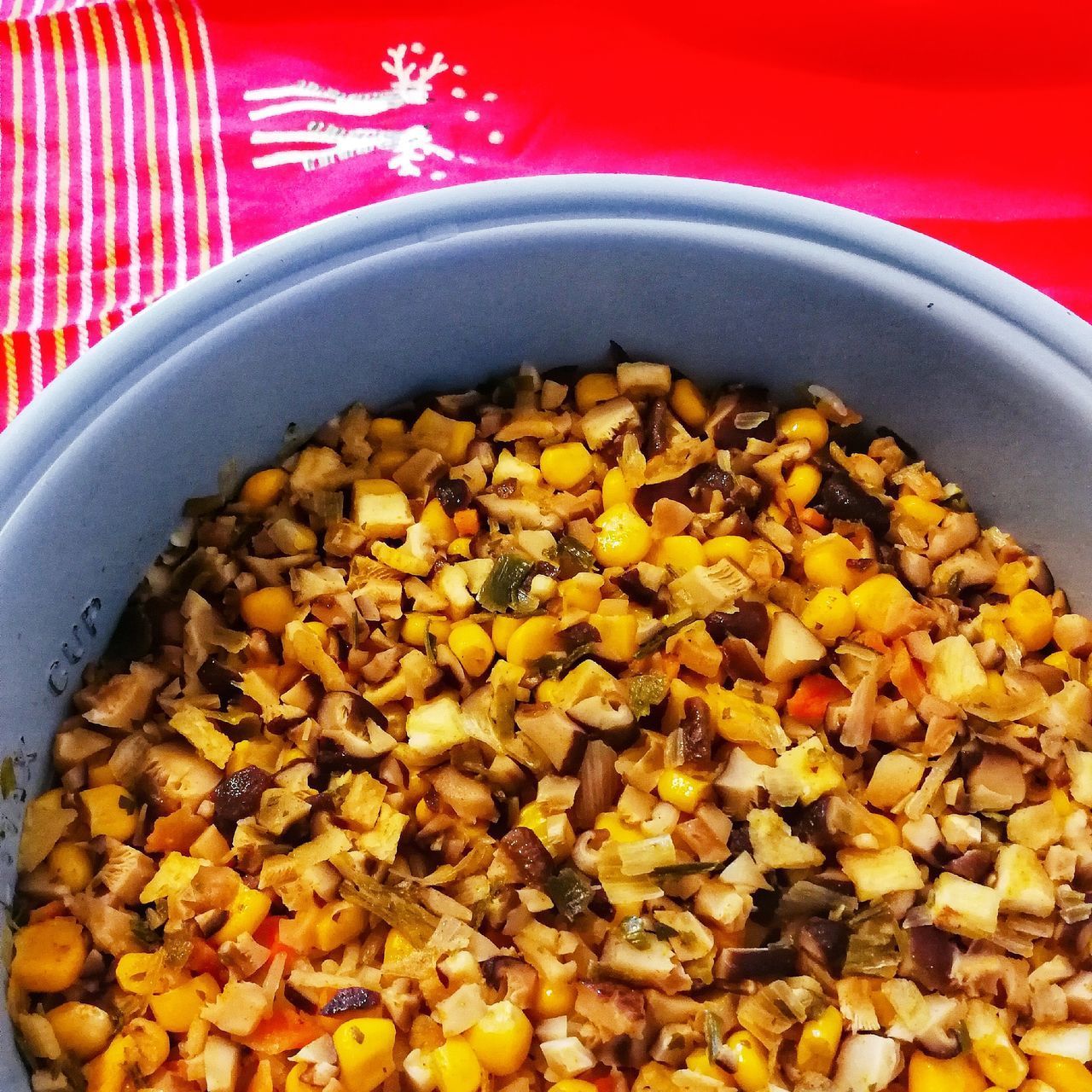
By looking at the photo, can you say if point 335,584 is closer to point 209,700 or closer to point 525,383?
point 209,700

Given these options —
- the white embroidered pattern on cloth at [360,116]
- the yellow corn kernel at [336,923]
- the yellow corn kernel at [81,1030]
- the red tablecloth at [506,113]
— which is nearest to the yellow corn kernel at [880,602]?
the yellow corn kernel at [336,923]

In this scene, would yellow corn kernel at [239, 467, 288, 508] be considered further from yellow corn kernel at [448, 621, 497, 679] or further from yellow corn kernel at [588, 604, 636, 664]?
yellow corn kernel at [588, 604, 636, 664]

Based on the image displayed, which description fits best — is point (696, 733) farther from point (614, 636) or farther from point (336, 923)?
point (336, 923)

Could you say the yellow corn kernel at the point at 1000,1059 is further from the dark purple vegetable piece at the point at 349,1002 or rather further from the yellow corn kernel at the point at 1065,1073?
the dark purple vegetable piece at the point at 349,1002

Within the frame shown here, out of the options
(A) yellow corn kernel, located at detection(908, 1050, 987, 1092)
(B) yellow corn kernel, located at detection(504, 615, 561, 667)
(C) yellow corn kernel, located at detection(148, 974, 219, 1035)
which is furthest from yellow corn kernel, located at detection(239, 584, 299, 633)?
(A) yellow corn kernel, located at detection(908, 1050, 987, 1092)

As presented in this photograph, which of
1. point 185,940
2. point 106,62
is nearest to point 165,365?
point 185,940

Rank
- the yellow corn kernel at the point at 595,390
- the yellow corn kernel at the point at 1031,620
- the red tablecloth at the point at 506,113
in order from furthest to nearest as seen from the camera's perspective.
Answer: the red tablecloth at the point at 506,113, the yellow corn kernel at the point at 595,390, the yellow corn kernel at the point at 1031,620
